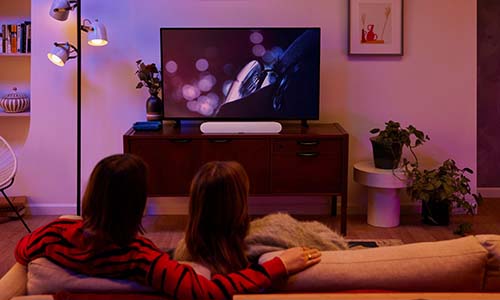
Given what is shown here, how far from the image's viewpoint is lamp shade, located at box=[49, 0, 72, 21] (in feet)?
14.7

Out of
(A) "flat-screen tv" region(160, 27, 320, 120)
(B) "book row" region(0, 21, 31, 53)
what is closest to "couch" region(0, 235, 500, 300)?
(A) "flat-screen tv" region(160, 27, 320, 120)

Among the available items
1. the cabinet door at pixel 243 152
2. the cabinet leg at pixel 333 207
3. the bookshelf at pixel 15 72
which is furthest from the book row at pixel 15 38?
the cabinet leg at pixel 333 207

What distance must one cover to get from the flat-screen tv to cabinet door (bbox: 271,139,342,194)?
0.30 meters

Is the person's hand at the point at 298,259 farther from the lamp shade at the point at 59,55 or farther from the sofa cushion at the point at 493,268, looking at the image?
the lamp shade at the point at 59,55

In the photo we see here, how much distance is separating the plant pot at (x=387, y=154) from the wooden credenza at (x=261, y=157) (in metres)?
0.34

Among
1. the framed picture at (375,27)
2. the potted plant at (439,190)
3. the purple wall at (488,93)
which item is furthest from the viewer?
the purple wall at (488,93)

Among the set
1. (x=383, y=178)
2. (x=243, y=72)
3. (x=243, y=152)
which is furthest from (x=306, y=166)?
(x=243, y=72)

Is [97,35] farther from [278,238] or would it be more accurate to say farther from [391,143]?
[278,238]

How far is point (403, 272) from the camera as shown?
5.09 ft

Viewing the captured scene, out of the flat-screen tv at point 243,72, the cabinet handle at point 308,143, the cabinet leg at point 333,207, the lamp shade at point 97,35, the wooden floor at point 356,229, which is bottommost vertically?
the wooden floor at point 356,229

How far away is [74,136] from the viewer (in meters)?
5.02

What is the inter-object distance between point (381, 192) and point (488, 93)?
1708mm

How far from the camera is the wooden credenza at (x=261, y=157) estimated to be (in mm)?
→ 4430

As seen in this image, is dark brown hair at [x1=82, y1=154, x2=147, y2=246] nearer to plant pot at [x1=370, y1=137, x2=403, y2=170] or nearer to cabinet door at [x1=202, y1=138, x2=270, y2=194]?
cabinet door at [x1=202, y1=138, x2=270, y2=194]
